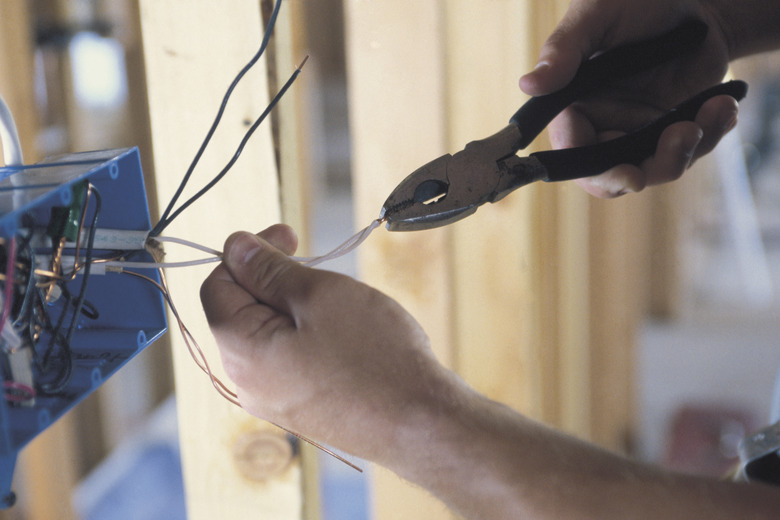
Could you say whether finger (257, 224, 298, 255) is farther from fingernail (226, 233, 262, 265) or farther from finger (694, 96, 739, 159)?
finger (694, 96, 739, 159)

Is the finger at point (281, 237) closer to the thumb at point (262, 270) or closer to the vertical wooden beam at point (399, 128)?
the thumb at point (262, 270)

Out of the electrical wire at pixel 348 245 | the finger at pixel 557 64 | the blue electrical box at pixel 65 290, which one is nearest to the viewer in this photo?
the blue electrical box at pixel 65 290

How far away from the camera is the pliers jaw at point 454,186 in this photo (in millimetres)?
566

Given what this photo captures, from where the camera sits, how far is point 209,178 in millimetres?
648

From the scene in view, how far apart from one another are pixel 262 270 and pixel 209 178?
180 mm

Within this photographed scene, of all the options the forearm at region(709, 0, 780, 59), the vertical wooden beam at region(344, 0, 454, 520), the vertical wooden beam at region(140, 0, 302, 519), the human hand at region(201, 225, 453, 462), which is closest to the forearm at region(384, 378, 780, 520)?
the human hand at region(201, 225, 453, 462)

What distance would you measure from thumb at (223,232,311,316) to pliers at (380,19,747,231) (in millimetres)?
98

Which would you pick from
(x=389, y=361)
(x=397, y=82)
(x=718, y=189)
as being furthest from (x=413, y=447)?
(x=718, y=189)

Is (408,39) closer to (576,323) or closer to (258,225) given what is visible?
(258,225)

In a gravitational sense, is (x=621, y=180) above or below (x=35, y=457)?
above

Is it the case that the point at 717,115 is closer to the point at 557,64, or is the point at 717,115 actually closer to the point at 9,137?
the point at 557,64

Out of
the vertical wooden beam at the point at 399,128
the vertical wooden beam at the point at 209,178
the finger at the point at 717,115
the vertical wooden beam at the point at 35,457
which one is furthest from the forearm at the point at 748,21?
the vertical wooden beam at the point at 35,457

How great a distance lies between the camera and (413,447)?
0.48m

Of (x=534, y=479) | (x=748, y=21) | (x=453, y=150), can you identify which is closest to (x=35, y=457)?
(x=453, y=150)
